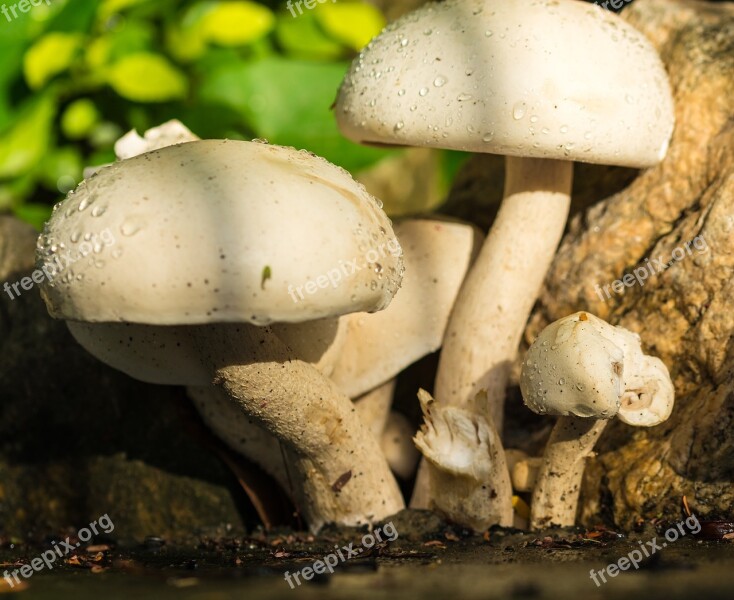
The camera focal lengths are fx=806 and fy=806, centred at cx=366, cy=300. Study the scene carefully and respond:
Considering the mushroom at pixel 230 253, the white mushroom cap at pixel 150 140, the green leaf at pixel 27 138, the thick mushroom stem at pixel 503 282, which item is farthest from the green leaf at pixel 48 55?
the thick mushroom stem at pixel 503 282

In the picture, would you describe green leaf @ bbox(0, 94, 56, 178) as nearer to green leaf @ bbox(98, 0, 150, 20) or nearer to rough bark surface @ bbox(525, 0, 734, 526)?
green leaf @ bbox(98, 0, 150, 20)

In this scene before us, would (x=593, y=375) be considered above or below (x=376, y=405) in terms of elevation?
above

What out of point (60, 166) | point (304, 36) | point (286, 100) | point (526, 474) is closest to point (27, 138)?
point (60, 166)

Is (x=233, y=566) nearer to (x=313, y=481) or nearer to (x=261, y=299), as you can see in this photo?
(x=313, y=481)

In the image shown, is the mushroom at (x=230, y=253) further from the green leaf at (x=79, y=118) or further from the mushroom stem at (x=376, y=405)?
the green leaf at (x=79, y=118)

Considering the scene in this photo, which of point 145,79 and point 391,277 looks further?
point 145,79

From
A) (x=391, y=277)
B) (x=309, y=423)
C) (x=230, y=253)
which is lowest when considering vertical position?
(x=309, y=423)

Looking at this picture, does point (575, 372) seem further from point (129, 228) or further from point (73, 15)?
point (73, 15)
